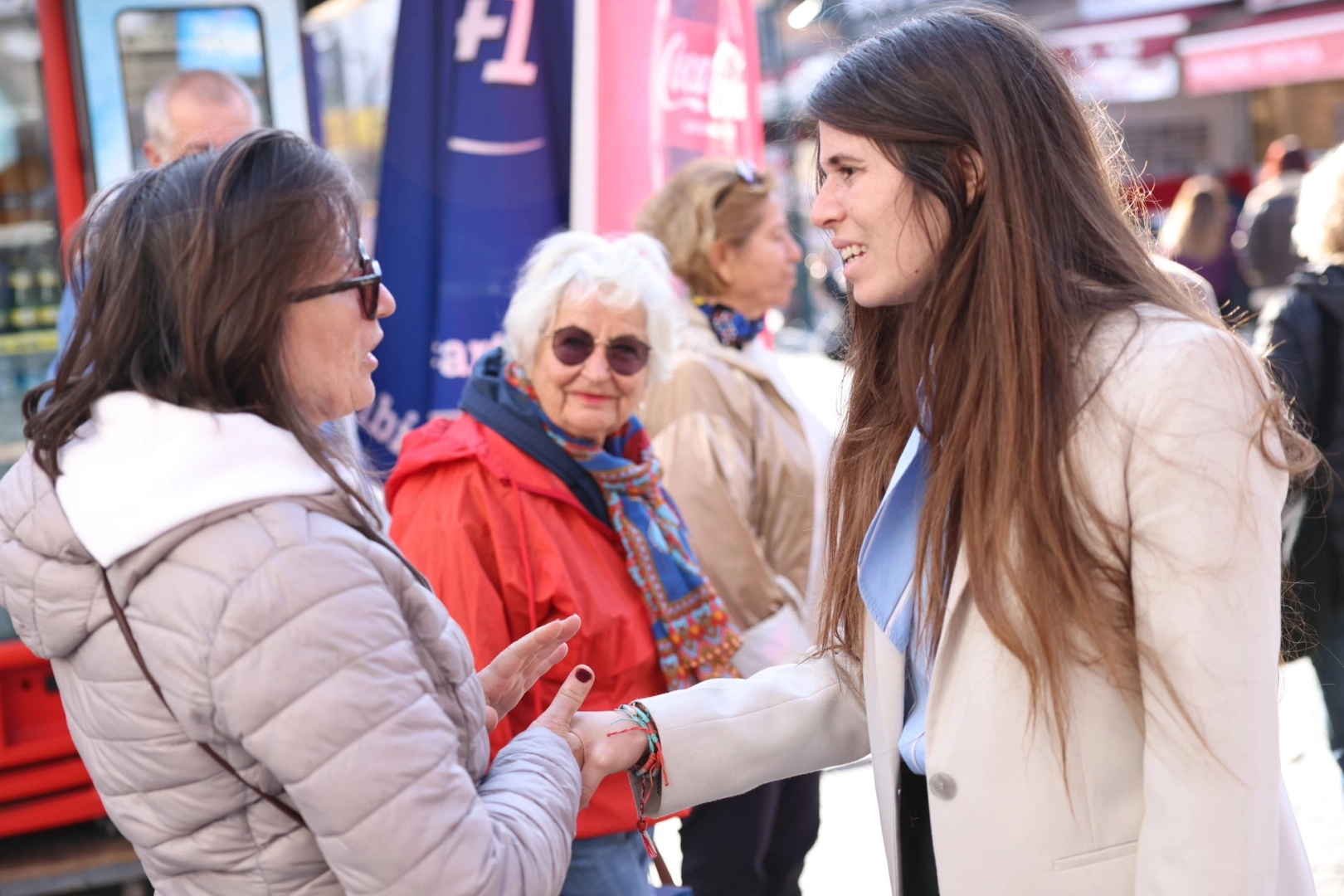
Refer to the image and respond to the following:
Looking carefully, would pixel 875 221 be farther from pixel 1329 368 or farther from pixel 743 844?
pixel 1329 368

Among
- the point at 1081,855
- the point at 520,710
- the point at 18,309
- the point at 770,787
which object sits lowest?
the point at 770,787

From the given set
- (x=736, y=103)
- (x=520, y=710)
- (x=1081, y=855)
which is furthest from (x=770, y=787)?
(x=736, y=103)

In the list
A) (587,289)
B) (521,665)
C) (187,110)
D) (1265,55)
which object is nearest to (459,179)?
(187,110)

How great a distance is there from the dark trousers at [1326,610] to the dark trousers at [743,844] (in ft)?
5.90

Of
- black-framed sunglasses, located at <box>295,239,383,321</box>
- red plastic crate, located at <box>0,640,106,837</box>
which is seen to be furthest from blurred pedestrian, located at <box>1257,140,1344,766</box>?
red plastic crate, located at <box>0,640,106,837</box>

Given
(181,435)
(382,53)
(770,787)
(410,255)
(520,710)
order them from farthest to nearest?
(382,53) → (410,255) → (770,787) → (520,710) → (181,435)

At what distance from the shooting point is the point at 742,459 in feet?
11.0

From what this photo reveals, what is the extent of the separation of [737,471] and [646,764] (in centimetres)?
135

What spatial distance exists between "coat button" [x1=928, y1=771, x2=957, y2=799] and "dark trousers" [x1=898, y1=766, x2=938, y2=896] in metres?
0.18

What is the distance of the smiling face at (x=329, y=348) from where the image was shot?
150 centimetres

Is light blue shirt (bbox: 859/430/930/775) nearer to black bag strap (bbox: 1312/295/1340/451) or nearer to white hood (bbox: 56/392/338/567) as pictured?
white hood (bbox: 56/392/338/567)

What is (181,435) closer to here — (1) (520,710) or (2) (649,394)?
(1) (520,710)

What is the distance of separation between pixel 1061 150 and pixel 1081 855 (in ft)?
2.98

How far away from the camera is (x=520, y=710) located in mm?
2391
